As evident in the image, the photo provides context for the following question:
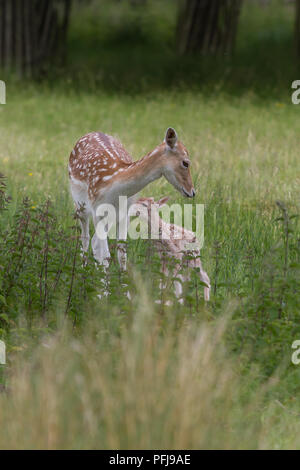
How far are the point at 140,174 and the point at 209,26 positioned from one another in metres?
15.3

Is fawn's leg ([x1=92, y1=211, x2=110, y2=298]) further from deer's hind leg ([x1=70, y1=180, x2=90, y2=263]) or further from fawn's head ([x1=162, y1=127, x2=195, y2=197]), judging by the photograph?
fawn's head ([x1=162, y1=127, x2=195, y2=197])

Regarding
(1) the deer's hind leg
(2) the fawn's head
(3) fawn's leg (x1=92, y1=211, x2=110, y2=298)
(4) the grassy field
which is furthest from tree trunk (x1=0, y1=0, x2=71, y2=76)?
(2) the fawn's head

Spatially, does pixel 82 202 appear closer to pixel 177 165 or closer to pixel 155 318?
pixel 177 165

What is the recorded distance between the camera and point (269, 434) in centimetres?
527

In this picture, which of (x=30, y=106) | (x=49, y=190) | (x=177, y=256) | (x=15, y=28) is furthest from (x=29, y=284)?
(x=15, y=28)

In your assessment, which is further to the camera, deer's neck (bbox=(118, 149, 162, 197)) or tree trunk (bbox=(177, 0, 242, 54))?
tree trunk (bbox=(177, 0, 242, 54))

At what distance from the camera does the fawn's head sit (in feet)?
22.5

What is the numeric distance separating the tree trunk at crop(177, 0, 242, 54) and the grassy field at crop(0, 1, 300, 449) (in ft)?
24.1

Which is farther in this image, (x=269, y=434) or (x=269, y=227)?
(x=269, y=227)

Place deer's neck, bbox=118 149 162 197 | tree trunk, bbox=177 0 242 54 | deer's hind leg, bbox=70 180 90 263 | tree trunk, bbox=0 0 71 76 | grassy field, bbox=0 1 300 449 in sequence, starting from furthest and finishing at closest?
tree trunk, bbox=177 0 242 54 → tree trunk, bbox=0 0 71 76 → deer's hind leg, bbox=70 180 90 263 → deer's neck, bbox=118 149 162 197 → grassy field, bbox=0 1 300 449

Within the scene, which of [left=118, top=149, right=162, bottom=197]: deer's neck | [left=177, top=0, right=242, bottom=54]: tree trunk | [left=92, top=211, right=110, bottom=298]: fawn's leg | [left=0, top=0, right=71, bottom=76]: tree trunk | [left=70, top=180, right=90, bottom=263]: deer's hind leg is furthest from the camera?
[left=177, top=0, right=242, bottom=54]: tree trunk

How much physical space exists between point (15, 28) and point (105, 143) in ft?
39.8

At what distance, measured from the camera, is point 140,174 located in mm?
7156
